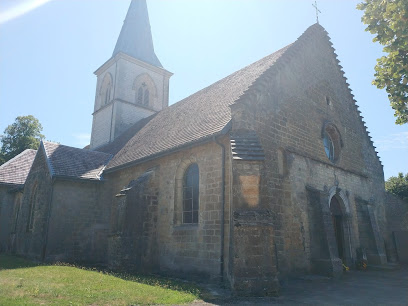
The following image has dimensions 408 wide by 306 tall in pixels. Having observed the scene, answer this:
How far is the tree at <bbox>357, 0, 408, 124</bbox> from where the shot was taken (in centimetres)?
739

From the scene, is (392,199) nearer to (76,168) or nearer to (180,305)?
(180,305)

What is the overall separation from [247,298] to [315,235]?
493cm

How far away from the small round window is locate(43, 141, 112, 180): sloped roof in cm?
1131

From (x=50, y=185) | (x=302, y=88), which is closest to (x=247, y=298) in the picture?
(x=302, y=88)

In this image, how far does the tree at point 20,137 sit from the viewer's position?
3381 cm

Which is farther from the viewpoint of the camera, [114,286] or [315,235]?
[315,235]

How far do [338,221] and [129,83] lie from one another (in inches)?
725

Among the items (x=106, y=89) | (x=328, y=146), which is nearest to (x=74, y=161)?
(x=106, y=89)

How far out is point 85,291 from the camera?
24.1ft

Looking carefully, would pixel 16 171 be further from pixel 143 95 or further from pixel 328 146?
pixel 328 146

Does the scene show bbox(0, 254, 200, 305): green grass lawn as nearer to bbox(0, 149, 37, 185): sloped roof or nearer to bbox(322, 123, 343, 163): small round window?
bbox(322, 123, 343, 163): small round window

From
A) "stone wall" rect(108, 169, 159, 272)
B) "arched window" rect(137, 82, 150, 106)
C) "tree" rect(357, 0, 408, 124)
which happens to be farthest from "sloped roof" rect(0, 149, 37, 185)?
"tree" rect(357, 0, 408, 124)

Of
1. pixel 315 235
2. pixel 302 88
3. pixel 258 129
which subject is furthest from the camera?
pixel 302 88

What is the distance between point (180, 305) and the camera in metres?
6.54
